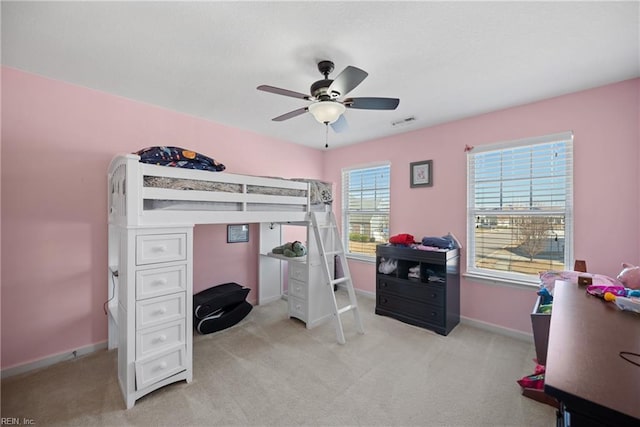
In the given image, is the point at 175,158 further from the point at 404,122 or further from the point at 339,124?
the point at 404,122

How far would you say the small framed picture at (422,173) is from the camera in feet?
11.5

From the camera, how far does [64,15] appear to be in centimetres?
156

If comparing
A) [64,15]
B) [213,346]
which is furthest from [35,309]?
[64,15]

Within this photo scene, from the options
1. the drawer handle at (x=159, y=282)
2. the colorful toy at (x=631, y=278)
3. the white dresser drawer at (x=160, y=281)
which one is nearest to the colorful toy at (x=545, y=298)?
the colorful toy at (x=631, y=278)

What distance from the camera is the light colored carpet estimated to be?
1.74m

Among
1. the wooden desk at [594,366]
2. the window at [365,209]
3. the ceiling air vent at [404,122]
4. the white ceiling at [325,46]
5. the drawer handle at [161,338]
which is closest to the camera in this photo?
the wooden desk at [594,366]

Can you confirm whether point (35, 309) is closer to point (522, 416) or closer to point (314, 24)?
point (314, 24)

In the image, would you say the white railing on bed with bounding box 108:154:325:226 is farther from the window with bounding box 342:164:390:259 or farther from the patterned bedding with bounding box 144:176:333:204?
the window with bounding box 342:164:390:259

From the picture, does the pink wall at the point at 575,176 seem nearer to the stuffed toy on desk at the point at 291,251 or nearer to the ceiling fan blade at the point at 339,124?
the stuffed toy on desk at the point at 291,251

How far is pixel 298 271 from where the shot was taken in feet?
10.6

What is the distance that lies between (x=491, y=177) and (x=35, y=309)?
4627mm

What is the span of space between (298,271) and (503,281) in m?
2.30

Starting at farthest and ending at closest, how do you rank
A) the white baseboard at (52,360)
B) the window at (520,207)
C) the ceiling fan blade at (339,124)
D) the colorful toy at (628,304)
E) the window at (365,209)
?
the window at (365,209) → the window at (520,207) → the ceiling fan blade at (339,124) → the white baseboard at (52,360) → the colorful toy at (628,304)

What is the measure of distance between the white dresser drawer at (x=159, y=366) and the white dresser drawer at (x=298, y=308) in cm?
137
